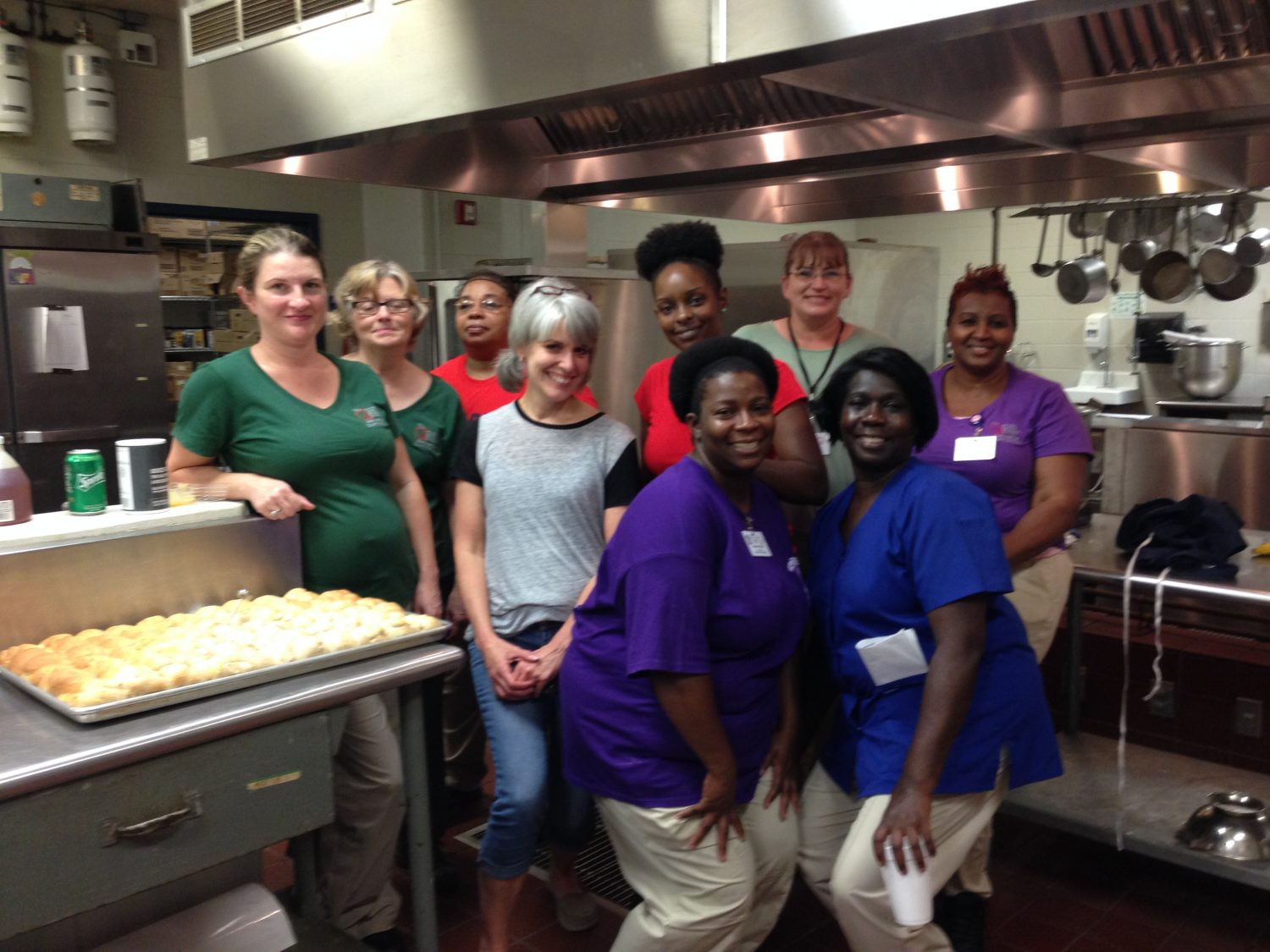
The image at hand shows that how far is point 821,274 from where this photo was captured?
2.64 meters

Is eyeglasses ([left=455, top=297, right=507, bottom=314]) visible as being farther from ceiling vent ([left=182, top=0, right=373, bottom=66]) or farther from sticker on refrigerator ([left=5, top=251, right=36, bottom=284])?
sticker on refrigerator ([left=5, top=251, right=36, bottom=284])

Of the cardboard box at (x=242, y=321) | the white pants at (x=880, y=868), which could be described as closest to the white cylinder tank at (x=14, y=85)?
the cardboard box at (x=242, y=321)

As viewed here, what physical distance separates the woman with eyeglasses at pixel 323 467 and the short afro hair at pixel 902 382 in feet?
3.37

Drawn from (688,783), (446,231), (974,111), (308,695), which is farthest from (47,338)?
(974,111)

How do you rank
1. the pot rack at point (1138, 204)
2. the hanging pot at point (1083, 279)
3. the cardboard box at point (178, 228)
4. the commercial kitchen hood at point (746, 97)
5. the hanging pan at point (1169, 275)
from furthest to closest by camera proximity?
the cardboard box at point (178, 228)
the hanging pot at point (1083, 279)
the hanging pan at point (1169, 275)
the pot rack at point (1138, 204)
the commercial kitchen hood at point (746, 97)

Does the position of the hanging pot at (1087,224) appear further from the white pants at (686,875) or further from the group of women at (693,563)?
the white pants at (686,875)

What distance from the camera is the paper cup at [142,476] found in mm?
2107

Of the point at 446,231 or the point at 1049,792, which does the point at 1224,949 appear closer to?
the point at 1049,792

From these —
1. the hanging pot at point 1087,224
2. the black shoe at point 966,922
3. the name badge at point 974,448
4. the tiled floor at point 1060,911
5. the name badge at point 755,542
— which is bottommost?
the tiled floor at point 1060,911

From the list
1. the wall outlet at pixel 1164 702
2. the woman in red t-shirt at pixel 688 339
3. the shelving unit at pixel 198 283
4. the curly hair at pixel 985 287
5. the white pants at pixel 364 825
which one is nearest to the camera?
the woman in red t-shirt at pixel 688 339

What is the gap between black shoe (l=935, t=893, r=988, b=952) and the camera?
2.34 meters

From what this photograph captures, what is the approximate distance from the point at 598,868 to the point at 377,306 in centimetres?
170

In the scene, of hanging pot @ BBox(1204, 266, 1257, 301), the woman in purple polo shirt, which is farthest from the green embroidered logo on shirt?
hanging pot @ BBox(1204, 266, 1257, 301)

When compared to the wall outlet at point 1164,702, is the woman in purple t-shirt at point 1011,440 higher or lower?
higher
